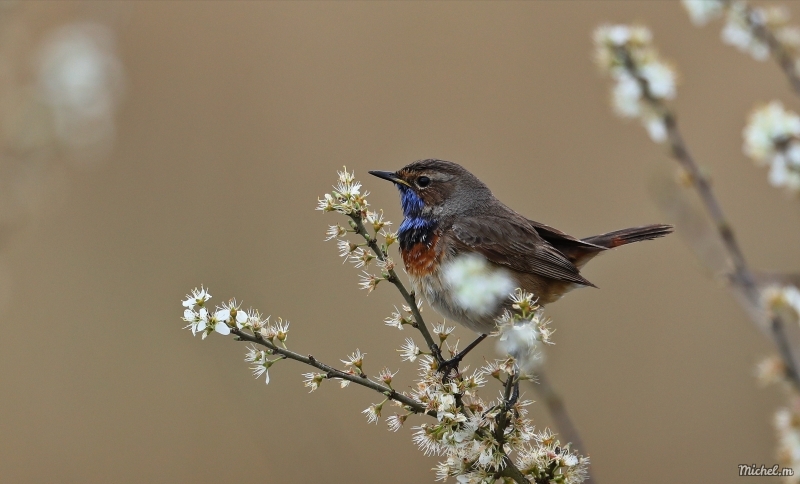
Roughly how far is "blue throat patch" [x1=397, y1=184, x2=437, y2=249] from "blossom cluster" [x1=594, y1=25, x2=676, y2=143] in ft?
4.41

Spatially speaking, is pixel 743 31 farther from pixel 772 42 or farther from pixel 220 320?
pixel 220 320

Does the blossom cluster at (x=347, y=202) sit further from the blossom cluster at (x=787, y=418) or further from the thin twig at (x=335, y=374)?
the blossom cluster at (x=787, y=418)

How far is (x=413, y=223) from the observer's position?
3.77 metres

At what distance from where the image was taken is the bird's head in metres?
3.78

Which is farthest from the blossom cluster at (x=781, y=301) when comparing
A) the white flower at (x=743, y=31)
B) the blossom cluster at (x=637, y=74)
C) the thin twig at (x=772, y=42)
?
the white flower at (x=743, y=31)

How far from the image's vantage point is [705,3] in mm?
2385

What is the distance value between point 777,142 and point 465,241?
1.57 meters

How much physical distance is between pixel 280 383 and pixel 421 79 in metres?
3.38

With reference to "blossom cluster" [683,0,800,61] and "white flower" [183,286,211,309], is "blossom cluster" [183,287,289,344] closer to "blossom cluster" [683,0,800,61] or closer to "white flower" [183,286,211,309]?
"white flower" [183,286,211,309]

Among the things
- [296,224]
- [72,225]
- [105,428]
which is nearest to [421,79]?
[296,224]

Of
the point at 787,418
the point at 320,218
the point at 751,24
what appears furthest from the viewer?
the point at 320,218

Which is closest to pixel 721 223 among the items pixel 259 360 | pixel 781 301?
pixel 781 301

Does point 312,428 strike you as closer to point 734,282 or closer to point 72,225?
point 734,282

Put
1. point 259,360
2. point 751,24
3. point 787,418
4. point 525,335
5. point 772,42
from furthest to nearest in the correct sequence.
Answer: point 751,24, point 772,42, point 259,360, point 525,335, point 787,418
